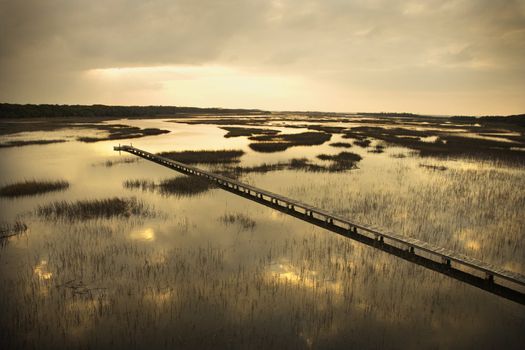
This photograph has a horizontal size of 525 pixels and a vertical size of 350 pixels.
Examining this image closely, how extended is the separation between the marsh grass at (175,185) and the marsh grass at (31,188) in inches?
138

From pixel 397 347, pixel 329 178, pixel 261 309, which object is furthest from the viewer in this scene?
pixel 329 178

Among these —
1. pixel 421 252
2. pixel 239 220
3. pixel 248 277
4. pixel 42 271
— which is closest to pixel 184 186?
pixel 239 220

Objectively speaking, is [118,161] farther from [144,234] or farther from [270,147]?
[144,234]

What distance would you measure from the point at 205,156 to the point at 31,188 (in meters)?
14.3

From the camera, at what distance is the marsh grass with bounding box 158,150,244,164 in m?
27.2

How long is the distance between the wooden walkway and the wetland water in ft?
1.47

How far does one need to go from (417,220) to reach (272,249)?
663 cm

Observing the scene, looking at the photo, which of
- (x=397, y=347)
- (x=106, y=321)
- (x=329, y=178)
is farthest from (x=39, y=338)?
(x=329, y=178)

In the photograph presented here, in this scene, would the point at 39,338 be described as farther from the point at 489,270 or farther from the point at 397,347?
the point at 489,270

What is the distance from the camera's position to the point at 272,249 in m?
10.6

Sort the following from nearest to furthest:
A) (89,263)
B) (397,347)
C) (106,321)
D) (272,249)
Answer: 1. (397,347)
2. (106,321)
3. (89,263)
4. (272,249)

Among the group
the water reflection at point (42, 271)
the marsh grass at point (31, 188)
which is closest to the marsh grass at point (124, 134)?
the marsh grass at point (31, 188)

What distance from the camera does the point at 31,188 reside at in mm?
17641

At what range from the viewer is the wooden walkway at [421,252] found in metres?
8.38
